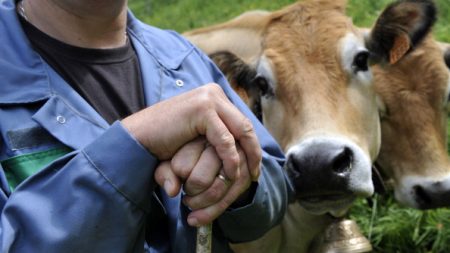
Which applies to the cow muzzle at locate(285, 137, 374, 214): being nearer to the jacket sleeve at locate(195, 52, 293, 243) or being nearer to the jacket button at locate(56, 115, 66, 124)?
the jacket sleeve at locate(195, 52, 293, 243)

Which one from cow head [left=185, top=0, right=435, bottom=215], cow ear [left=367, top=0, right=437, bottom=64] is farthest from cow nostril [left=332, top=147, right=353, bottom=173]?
cow ear [left=367, top=0, right=437, bottom=64]

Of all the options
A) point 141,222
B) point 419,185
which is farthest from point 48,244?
point 419,185

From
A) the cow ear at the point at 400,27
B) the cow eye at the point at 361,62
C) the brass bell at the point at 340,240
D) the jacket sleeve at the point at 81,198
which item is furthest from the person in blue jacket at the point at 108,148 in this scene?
the cow ear at the point at 400,27

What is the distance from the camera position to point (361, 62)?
3.44m

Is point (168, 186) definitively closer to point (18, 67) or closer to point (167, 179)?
point (167, 179)

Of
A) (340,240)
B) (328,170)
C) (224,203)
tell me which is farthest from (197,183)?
(340,240)

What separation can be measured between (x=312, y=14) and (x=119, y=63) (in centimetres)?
163

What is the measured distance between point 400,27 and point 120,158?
225 cm

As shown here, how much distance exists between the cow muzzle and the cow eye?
1.81 feet

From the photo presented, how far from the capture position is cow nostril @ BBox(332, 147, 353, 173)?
112 inches

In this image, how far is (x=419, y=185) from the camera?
12.4 feet

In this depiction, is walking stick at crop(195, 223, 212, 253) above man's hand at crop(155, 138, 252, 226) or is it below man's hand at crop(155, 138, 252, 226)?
below

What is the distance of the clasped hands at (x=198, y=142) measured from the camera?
1.72 metres

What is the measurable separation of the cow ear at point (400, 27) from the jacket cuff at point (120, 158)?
2.17m
